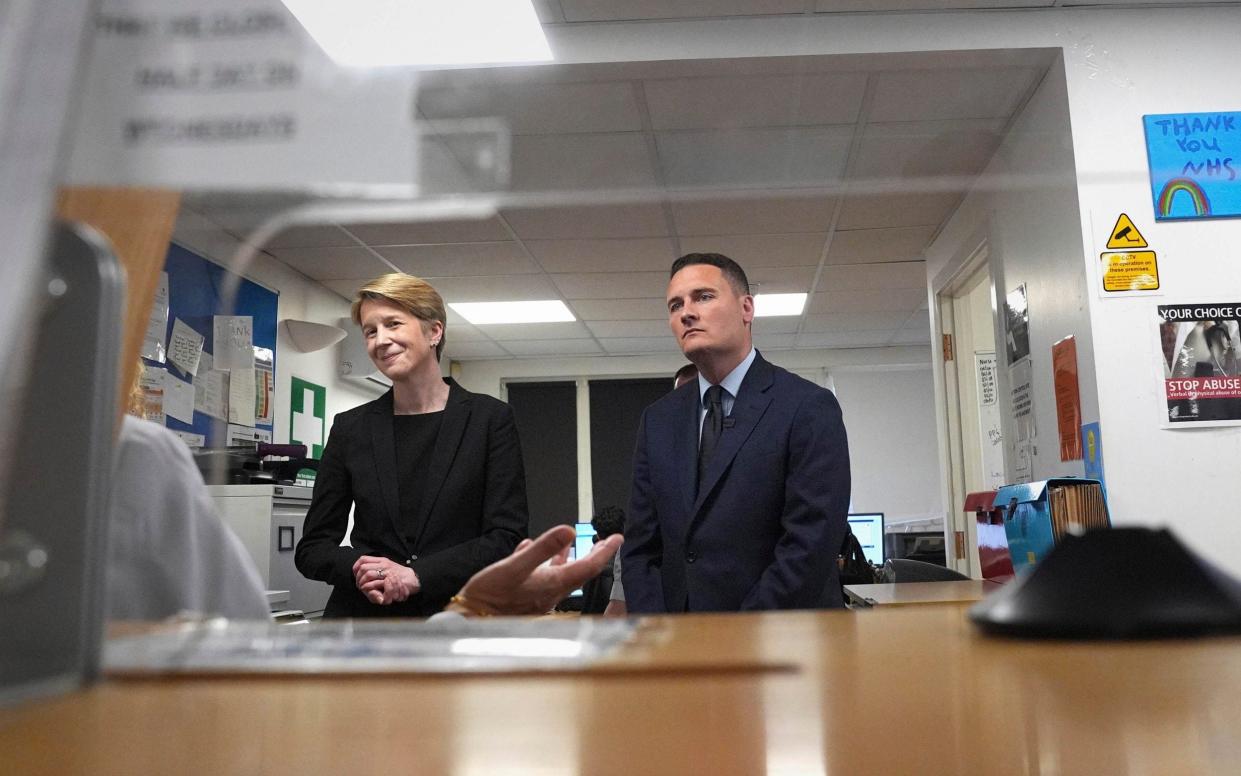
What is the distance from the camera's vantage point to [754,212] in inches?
18.6

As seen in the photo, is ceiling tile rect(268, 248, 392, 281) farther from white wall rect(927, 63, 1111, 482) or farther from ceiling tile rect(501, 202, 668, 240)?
white wall rect(927, 63, 1111, 482)

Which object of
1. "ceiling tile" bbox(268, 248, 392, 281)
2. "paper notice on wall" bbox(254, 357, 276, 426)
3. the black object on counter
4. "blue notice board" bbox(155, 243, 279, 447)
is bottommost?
the black object on counter

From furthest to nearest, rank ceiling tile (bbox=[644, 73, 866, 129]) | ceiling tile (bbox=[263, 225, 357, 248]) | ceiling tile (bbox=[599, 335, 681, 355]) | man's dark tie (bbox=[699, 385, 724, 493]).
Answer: ceiling tile (bbox=[599, 335, 681, 355]) < man's dark tie (bbox=[699, 385, 724, 493]) < ceiling tile (bbox=[644, 73, 866, 129]) < ceiling tile (bbox=[263, 225, 357, 248])

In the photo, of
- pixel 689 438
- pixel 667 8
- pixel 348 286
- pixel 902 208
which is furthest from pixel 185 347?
pixel 667 8

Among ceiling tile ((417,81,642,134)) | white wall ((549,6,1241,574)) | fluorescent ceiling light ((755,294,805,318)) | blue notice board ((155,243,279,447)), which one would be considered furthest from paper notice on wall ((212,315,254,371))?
fluorescent ceiling light ((755,294,805,318))

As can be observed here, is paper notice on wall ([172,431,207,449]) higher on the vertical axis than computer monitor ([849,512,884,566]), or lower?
higher

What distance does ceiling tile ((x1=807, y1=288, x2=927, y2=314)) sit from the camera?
0.73 meters

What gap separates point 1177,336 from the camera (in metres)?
0.35

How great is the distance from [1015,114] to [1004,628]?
9.9 inches

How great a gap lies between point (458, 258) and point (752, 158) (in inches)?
7.5

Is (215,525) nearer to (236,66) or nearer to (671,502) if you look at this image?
(236,66)

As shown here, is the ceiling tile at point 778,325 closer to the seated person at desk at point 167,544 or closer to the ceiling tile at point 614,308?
the ceiling tile at point 614,308

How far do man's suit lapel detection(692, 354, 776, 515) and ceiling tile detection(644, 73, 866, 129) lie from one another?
0.34 meters

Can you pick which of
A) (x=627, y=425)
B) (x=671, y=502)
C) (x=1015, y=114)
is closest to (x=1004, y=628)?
(x=1015, y=114)
